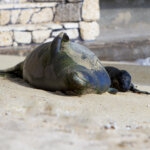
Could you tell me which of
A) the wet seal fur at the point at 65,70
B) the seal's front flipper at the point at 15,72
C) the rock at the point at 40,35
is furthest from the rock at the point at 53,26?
the wet seal fur at the point at 65,70

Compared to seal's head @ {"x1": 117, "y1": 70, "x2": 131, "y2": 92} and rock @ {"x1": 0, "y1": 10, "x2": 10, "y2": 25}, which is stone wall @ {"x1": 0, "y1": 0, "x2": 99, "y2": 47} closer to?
rock @ {"x1": 0, "y1": 10, "x2": 10, "y2": 25}

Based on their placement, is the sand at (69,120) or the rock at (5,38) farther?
the rock at (5,38)

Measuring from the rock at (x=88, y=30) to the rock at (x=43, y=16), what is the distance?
768mm

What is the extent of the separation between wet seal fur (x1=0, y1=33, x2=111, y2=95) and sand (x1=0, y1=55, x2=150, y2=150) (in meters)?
0.10

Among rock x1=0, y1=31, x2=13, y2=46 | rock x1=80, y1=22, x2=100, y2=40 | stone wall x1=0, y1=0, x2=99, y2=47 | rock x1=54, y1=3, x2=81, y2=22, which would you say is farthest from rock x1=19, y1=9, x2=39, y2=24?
rock x1=80, y1=22, x2=100, y2=40

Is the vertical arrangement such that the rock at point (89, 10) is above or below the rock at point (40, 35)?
above

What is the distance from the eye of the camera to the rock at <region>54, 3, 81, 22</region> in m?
9.75

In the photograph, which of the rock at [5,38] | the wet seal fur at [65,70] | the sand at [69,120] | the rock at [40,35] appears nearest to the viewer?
the sand at [69,120]

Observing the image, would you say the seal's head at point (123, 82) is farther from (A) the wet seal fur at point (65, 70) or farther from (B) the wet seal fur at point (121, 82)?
(A) the wet seal fur at point (65, 70)

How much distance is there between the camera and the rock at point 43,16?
31.1 ft

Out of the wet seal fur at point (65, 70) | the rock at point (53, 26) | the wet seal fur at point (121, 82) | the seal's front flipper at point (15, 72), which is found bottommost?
the wet seal fur at point (121, 82)

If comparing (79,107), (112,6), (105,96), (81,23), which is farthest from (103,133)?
(112,6)

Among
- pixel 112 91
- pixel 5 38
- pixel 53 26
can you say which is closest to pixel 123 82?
pixel 112 91

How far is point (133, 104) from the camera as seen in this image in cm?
467
